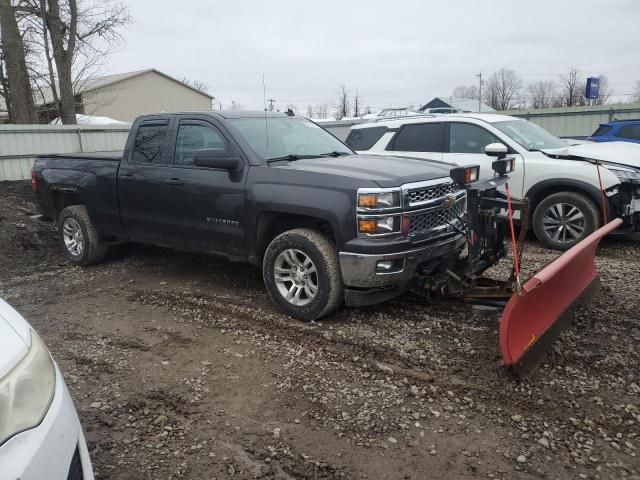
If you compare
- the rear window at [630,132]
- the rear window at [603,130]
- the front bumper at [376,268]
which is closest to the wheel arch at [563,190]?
the front bumper at [376,268]

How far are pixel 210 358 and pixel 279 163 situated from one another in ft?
6.45

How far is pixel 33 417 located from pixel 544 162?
23.2 feet

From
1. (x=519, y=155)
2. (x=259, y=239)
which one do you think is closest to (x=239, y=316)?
(x=259, y=239)

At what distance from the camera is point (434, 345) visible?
4.34 meters

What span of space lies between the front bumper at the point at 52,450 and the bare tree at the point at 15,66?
49.7 feet

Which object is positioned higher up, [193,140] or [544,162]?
[193,140]

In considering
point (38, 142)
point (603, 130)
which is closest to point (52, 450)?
point (603, 130)

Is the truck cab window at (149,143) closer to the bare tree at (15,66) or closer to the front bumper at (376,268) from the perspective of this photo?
the front bumper at (376,268)

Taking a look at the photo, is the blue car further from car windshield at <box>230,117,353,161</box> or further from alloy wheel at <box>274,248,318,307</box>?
alloy wheel at <box>274,248,318,307</box>

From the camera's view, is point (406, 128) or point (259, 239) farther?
point (406, 128)

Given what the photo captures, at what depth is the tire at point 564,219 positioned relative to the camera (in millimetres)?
7090

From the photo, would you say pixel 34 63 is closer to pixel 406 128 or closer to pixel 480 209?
pixel 406 128

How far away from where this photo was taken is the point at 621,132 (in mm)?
11945

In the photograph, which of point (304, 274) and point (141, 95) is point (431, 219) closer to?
point (304, 274)
